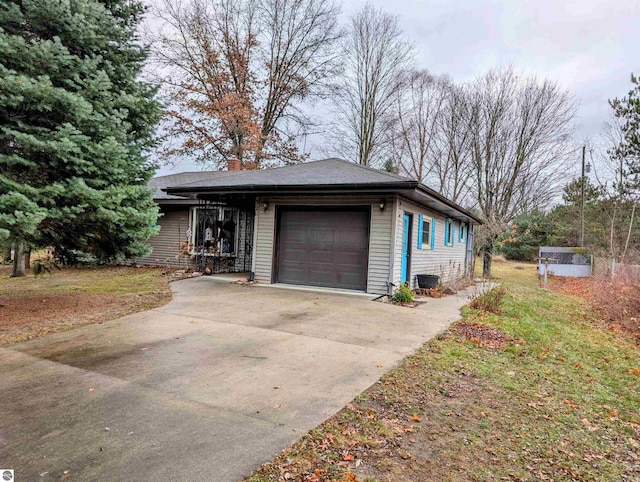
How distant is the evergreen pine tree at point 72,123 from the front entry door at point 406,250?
5892 millimetres

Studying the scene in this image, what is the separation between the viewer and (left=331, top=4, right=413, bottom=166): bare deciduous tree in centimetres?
2036

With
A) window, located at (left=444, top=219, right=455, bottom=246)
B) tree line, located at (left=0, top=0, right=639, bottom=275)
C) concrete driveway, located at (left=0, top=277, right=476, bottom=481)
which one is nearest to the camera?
concrete driveway, located at (left=0, top=277, right=476, bottom=481)

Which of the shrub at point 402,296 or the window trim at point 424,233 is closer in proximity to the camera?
the shrub at point 402,296

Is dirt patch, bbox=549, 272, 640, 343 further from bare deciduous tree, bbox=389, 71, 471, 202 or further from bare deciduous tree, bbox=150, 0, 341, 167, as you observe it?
bare deciduous tree, bbox=150, 0, 341, 167

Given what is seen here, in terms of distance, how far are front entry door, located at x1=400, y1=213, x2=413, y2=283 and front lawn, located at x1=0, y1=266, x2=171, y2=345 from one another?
5622 millimetres

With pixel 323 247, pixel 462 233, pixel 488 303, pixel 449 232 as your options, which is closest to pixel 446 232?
pixel 449 232

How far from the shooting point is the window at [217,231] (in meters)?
12.6

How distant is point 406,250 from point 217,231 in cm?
656

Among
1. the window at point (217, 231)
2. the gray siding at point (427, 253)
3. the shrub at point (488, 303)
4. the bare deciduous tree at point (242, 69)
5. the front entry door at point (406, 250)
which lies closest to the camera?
the shrub at point (488, 303)

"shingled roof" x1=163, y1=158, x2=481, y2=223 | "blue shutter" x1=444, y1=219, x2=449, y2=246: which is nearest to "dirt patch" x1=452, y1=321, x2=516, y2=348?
"shingled roof" x1=163, y1=158, x2=481, y2=223

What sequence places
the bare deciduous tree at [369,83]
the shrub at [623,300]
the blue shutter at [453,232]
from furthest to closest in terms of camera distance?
the bare deciduous tree at [369,83], the blue shutter at [453,232], the shrub at [623,300]

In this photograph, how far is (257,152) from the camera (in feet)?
68.6

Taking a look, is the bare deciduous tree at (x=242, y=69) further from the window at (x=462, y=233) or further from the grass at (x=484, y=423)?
the grass at (x=484, y=423)

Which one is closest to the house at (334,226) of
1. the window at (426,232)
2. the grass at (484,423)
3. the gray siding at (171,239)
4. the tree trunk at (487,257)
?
the window at (426,232)
